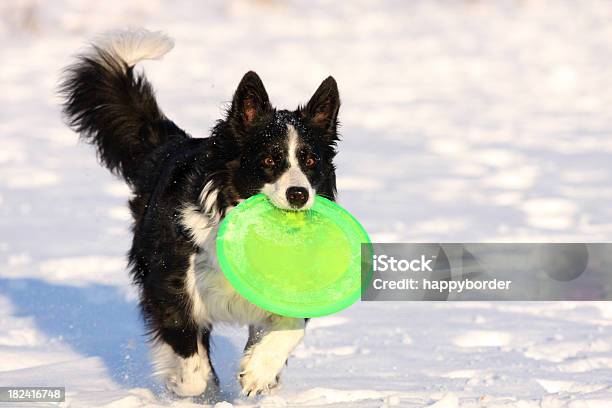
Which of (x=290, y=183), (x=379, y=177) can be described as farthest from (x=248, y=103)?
(x=379, y=177)

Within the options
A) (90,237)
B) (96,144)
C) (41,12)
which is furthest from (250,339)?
(41,12)

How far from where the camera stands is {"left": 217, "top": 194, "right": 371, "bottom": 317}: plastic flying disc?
4898 millimetres

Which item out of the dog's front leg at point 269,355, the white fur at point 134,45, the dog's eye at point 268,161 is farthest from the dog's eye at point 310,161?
the white fur at point 134,45

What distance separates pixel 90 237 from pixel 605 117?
28.3 ft

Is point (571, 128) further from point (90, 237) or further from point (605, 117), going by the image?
point (90, 237)

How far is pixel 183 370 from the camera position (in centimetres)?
521

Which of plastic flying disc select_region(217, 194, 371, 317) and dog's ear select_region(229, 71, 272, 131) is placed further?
dog's ear select_region(229, 71, 272, 131)

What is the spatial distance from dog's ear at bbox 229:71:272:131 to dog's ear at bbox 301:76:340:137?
229 millimetres

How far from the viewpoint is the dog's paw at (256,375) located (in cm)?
480

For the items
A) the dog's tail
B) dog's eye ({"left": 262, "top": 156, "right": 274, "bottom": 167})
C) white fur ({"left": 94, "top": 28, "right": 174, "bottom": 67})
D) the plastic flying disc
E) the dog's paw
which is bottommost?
the dog's paw

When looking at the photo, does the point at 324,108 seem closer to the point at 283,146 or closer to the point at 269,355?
the point at 283,146

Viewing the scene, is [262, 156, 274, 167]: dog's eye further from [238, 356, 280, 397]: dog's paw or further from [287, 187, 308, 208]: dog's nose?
[238, 356, 280, 397]: dog's paw
